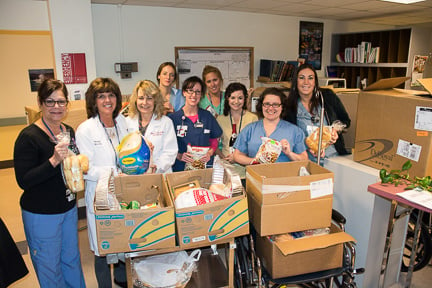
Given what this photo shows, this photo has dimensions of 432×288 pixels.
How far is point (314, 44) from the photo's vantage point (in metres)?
6.43

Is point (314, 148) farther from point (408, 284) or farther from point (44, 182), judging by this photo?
point (44, 182)

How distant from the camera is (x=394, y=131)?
6.32 feet

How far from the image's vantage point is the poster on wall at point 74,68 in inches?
152

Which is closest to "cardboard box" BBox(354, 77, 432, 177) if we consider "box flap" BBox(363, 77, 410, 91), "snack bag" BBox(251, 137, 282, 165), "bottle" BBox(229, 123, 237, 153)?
"box flap" BBox(363, 77, 410, 91)

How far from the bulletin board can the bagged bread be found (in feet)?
12.0

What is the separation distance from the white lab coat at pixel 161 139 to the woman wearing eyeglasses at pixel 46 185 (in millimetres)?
467

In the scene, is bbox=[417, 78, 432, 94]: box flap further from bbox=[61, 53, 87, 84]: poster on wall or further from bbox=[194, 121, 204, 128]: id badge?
bbox=[61, 53, 87, 84]: poster on wall

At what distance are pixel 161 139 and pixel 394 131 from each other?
4.90ft

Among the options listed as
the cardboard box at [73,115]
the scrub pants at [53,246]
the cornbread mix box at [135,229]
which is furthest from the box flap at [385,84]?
the cardboard box at [73,115]

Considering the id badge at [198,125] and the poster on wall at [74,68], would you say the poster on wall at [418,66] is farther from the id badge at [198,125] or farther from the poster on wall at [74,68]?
the poster on wall at [74,68]

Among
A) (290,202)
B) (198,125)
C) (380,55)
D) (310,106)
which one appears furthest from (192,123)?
(380,55)

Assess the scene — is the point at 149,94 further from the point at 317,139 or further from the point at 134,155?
the point at 317,139

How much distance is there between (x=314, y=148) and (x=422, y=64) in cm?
467

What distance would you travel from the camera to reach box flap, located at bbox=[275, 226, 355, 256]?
4.99 ft
